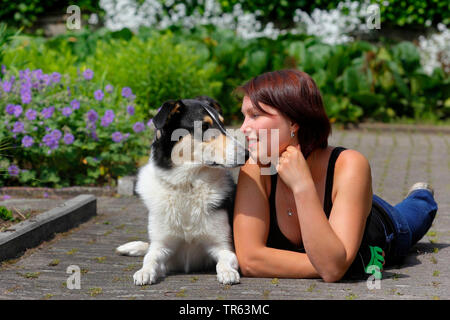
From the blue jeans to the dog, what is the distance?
1.10 meters

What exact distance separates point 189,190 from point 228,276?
2.00ft

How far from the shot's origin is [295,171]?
356 cm

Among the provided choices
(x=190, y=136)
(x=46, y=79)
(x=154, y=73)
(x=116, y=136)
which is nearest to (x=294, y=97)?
(x=190, y=136)

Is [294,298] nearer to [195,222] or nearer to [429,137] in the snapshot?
[195,222]

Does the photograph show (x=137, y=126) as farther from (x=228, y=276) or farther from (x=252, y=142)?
(x=228, y=276)

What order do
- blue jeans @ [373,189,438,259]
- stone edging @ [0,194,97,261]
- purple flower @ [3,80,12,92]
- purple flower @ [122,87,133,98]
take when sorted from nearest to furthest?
blue jeans @ [373,189,438,259], stone edging @ [0,194,97,261], purple flower @ [3,80,12,92], purple flower @ [122,87,133,98]

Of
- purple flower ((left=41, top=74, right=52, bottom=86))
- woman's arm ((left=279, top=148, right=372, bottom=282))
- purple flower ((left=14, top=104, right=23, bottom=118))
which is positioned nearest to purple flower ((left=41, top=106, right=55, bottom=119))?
purple flower ((left=14, top=104, right=23, bottom=118))

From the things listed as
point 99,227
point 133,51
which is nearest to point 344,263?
point 99,227

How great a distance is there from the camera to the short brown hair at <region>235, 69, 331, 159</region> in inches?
145

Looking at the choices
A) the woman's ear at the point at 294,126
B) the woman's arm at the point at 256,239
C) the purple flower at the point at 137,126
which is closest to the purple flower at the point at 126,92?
the purple flower at the point at 137,126

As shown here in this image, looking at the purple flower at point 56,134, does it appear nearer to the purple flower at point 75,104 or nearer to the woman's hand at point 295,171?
the purple flower at point 75,104

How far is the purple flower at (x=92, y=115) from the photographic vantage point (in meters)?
6.81

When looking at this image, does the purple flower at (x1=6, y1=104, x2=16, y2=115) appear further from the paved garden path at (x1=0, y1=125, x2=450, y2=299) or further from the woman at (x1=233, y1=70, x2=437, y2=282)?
the woman at (x1=233, y1=70, x2=437, y2=282)

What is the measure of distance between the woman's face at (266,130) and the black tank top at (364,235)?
0.29 m
